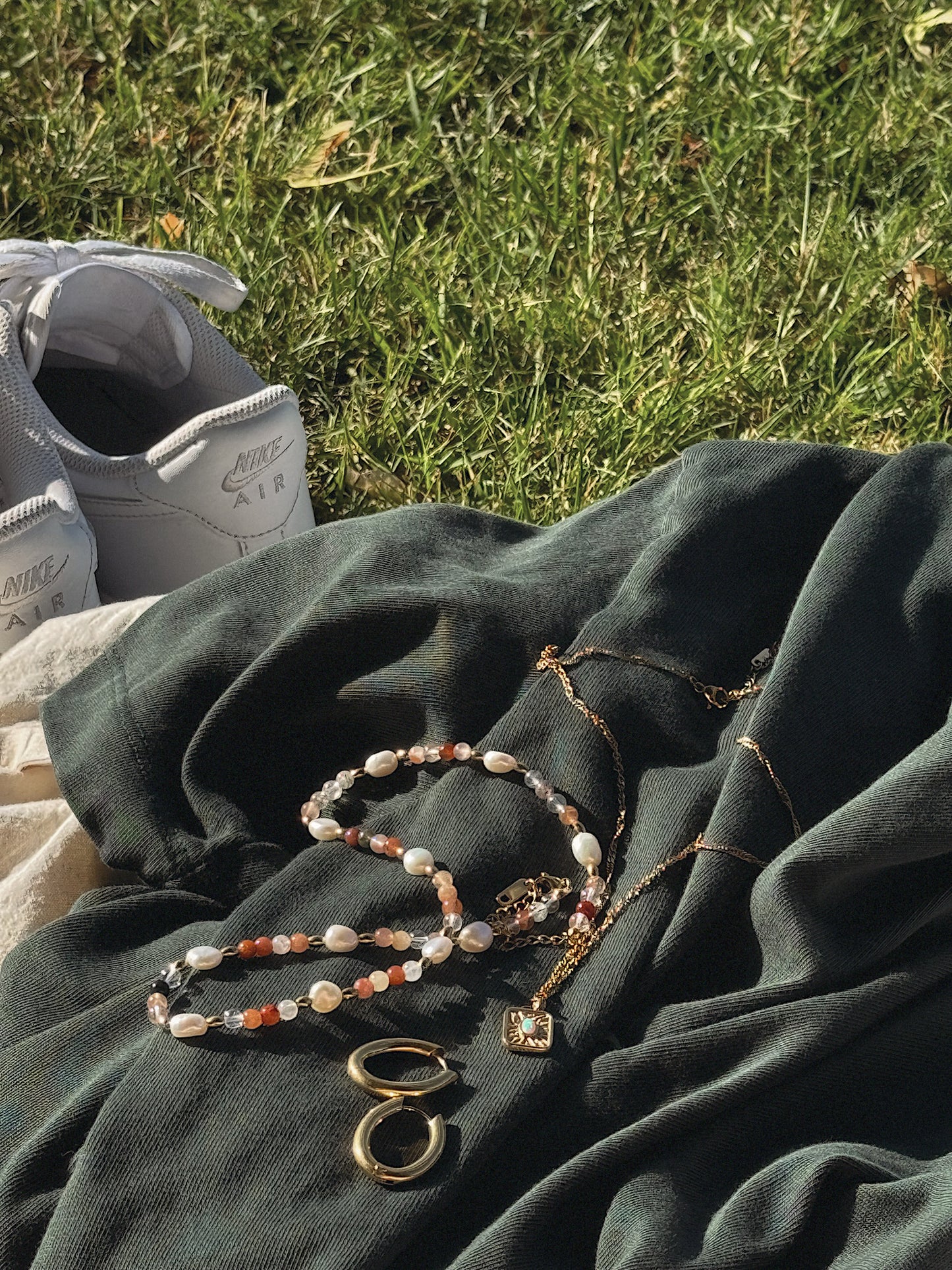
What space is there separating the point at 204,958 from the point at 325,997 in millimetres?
94

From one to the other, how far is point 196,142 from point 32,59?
0.34m

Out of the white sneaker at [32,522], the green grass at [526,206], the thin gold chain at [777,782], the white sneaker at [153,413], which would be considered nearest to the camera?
the thin gold chain at [777,782]

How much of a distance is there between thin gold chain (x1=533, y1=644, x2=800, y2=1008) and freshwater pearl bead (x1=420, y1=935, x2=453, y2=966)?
0.22 ft

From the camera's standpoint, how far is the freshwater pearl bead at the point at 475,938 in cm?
98

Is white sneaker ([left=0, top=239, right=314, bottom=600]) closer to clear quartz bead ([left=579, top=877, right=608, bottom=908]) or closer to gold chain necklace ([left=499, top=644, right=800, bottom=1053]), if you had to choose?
gold chain necklace ([left=499, top=644, right=800, bottom=1053])

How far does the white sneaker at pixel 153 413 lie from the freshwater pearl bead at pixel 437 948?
771 millimetres

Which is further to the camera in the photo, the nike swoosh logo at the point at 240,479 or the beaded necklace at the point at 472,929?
the nike swoosh logo at the point at 240,479

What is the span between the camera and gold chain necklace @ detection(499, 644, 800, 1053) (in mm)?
953

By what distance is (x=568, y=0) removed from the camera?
2.39m

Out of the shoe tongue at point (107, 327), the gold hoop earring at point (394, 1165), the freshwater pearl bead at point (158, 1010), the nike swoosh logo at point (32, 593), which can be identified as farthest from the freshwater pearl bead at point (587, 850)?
the shoe tongue at point (107, 327)

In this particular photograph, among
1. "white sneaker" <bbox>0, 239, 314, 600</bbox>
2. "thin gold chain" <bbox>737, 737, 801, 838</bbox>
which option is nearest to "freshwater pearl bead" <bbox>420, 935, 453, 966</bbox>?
"thin gold chain" <bbox>737, 737, 801, 838</bbox>

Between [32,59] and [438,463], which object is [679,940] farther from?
[32,59]

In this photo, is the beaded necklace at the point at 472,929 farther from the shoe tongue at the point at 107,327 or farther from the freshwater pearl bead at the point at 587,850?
the shoe tongue at the point at 107,327

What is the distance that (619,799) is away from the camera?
3.41ft
